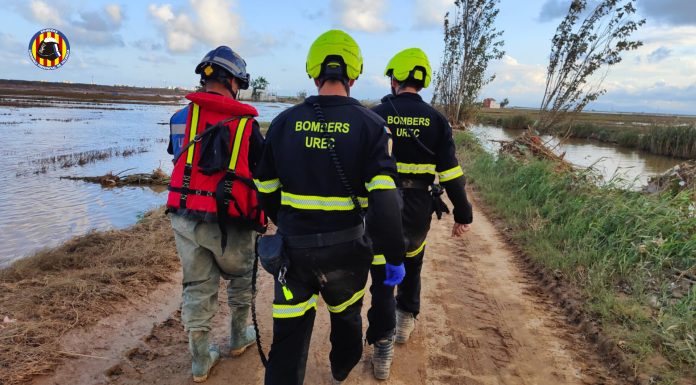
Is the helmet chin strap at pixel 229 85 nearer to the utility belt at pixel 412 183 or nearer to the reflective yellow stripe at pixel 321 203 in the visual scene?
the reflective yellow stripe at pixel 321 203

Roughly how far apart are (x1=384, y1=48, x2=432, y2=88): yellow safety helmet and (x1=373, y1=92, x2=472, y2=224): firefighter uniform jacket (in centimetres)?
13

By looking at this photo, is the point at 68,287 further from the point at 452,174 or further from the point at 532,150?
the point at 532,150

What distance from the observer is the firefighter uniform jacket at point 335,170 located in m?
2.20

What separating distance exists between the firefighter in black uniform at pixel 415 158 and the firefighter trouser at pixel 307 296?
708 mm

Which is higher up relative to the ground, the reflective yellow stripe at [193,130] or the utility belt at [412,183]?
the reflective yellow stripe at [193,130]

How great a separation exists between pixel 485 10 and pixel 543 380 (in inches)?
756

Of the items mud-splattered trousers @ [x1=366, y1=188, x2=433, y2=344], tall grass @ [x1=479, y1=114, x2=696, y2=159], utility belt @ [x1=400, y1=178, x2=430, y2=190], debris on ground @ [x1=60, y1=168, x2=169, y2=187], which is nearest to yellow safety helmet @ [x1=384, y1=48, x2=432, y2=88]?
utility belt @ [x1=400, y1=178, x2=430, y2=190]

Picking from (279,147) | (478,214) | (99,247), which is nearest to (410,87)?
(279,147)

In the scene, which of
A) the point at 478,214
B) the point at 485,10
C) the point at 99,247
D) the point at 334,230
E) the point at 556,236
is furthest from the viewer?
the point at 485,10

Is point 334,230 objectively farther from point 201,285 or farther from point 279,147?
point 201,285

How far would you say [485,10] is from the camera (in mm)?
19266

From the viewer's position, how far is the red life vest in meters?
2.75

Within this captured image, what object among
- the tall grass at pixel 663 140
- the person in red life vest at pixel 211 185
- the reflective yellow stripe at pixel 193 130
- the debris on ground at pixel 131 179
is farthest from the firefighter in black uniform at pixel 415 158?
the tall grass at pixel 663 140

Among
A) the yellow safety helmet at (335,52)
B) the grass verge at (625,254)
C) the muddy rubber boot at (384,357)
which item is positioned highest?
the yellow safety helmet at (335,52)
